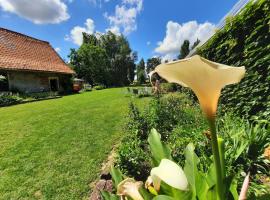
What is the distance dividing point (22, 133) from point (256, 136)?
6.80 metres

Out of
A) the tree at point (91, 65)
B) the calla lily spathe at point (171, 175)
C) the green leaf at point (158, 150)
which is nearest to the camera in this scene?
the calla lily spathe at point (171, 175)

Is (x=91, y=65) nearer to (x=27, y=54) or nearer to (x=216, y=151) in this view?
(x=27, y=54)

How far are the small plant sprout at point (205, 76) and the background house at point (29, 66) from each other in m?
20.6

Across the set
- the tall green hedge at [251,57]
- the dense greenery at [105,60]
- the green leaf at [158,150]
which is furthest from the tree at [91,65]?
the green leaf at [158,150]

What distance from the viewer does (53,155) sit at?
227 inches

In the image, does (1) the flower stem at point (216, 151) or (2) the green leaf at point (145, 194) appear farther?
(2) the green leaf at point (145, 194)

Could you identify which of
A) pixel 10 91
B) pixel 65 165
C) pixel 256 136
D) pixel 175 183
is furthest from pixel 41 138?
pixel 10 91

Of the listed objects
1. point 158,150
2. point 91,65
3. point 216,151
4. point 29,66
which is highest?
point 91,65

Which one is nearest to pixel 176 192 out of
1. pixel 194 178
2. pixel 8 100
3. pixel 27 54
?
pixel 194 178

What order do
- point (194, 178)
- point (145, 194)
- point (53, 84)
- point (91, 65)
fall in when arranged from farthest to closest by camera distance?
point (91, 65) → point (53, 84) → point (194, 178) → point (145, 194)

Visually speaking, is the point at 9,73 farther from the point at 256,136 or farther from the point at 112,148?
the point at 256,136

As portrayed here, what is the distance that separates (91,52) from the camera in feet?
146

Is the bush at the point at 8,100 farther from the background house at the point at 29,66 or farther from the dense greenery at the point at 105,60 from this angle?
the dense greenery at the point at 105,60

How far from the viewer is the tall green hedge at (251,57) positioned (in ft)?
15.3
